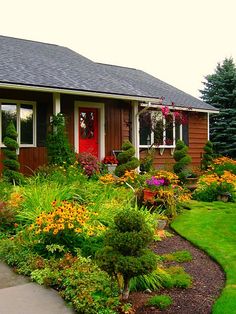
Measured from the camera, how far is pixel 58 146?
12633mm

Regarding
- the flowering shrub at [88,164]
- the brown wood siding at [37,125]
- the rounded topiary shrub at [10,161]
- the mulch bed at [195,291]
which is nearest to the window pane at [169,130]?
the flowering shrub at [88,164]

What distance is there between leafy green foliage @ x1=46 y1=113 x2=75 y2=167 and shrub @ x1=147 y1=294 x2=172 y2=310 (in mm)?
8100

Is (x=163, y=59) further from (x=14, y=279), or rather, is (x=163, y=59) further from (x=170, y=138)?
(x=14, y=279)

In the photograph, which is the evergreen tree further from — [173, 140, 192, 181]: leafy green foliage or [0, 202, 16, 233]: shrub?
[0, 202, 16, 233]: shrub

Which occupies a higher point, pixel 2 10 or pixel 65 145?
pixel 2 10

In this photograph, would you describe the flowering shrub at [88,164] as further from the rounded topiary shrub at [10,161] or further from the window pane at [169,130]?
the window pane at [169,130]

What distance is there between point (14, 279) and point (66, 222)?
977 mm

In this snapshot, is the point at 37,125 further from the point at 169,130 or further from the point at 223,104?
the point at 223,104

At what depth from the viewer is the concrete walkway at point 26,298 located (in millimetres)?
4223

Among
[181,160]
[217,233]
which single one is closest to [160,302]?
[217,233]

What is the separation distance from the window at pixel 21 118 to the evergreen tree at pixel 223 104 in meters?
13.8

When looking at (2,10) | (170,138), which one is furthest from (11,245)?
(2,10)

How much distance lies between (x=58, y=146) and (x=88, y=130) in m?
2.96

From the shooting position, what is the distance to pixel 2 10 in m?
20.1
